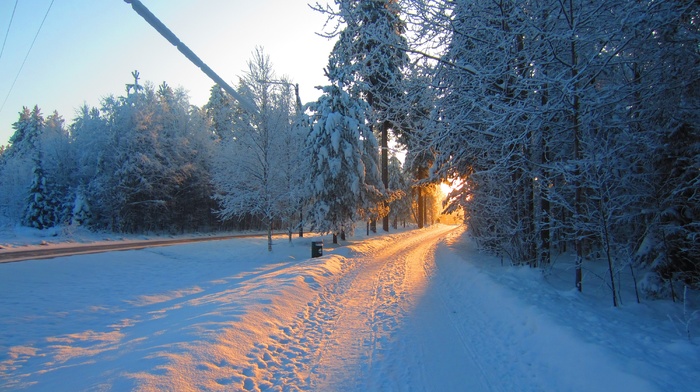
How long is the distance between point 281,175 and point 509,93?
13403 mm

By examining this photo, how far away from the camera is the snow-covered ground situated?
389cm

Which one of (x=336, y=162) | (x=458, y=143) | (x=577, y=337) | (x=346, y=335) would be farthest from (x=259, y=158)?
(x=577, y=337)

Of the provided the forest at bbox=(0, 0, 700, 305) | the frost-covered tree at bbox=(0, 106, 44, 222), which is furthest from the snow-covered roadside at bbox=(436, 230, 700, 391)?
the frost-covered tree at bbox=(0, 106, 44, 222)

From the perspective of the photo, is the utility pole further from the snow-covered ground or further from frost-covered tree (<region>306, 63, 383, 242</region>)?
the snow-covered ground

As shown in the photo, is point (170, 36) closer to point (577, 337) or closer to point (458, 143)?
point (458, 143)

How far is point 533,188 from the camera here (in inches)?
343

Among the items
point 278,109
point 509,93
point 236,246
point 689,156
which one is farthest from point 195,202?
point 689,156

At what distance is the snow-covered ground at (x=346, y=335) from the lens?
153 inches

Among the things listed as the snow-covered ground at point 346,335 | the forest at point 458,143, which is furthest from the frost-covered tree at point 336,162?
the snow-covered ground at point 346,335

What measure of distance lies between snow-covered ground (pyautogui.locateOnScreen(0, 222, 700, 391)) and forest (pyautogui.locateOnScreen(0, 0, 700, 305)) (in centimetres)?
166

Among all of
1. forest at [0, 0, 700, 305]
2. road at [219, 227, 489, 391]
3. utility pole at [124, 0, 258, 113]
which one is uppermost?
utility pole at [124, 0, 258, 113]

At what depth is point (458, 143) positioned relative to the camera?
8867mm

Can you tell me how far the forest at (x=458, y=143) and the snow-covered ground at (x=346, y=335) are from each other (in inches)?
65.4

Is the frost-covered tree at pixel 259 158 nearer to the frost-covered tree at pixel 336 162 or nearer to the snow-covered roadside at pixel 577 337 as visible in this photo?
the frost-covered tree at pixel 336 162
